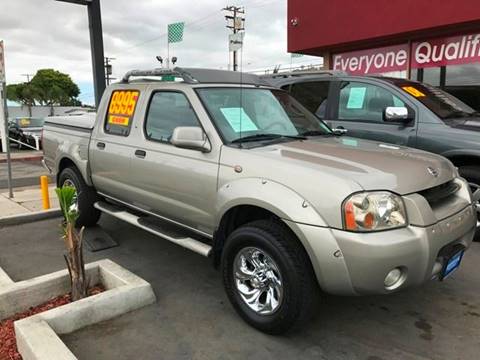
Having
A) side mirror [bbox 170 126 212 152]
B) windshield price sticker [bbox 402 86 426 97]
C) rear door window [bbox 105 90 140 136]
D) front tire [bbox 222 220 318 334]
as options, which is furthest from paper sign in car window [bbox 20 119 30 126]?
front tire [bbox 222 220 318 334]

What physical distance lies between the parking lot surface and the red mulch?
339mm

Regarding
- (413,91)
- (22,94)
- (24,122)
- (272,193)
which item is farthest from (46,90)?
(272,193)

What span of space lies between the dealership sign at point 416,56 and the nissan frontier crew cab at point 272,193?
6.46 meters

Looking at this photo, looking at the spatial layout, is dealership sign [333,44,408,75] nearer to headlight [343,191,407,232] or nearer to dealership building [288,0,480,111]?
dealership building [288,0,480,111]

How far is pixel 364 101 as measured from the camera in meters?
6.04

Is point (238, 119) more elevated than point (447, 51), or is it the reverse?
point (447, 51)

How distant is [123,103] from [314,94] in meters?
2.97

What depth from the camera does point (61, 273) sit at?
3840 millimetres

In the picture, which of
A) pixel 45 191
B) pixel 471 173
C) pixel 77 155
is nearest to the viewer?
pixel 471 173

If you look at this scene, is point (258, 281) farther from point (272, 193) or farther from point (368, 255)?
point (368, 255)

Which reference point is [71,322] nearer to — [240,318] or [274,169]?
[240,318]

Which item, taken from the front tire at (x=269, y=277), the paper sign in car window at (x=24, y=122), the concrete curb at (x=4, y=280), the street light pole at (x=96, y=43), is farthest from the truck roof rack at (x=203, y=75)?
the paper sign in car window at (x=24, y=122)

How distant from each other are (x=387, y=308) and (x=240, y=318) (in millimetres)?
1204

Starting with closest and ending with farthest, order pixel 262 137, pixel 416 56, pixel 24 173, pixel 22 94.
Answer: pixel 262 137 < pixel 416 56 < pixel 24 173 < pixel 22 94
